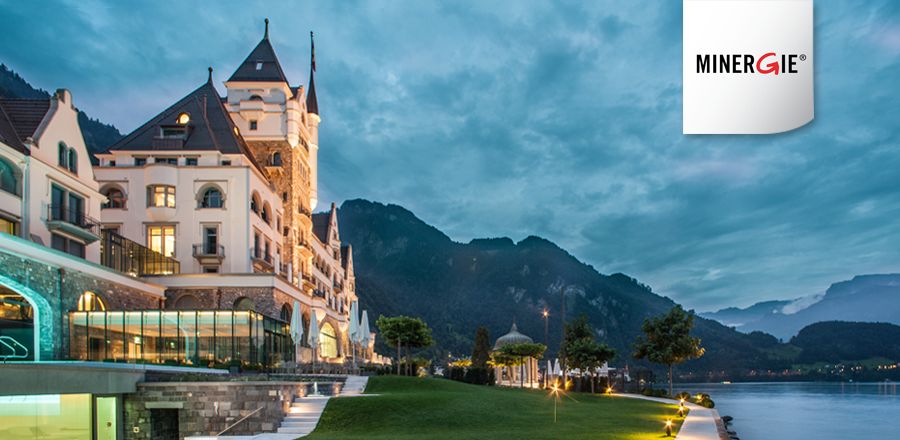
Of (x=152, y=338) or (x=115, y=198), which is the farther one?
(x=115, y=198)

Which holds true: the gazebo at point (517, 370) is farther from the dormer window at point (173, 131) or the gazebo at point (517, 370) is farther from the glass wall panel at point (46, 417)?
the glass wall panel at point (46, 417)

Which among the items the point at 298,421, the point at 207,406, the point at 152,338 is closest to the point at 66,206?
the point at 152,338

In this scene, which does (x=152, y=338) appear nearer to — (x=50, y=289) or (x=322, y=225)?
(x=50, y=289)

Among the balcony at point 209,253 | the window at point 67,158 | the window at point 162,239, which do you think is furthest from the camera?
the window at point 162,239

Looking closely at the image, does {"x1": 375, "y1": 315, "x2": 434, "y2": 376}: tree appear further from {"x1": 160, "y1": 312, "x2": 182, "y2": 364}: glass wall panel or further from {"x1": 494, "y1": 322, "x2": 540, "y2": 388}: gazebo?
{"x1": 160, "y1": 312, "x2": 182, "y2": 364}: glass wall panel

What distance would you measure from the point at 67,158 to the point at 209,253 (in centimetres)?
1160

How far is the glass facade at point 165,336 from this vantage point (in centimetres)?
3027

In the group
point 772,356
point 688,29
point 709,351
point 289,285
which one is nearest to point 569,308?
point 709,351

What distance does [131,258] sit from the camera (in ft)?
144

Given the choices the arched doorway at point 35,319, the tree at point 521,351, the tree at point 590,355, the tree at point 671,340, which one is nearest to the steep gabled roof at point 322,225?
the tree at point 521,351

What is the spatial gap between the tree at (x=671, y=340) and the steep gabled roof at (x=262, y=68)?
3330 cm

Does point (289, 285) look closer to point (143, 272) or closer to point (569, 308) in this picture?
point (143, 272)

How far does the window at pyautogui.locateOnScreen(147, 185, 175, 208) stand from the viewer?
153 ft

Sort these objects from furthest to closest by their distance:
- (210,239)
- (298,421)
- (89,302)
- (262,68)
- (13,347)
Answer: (262,68) → (210,239) → (89,302) → (13,347) → (298,421)
